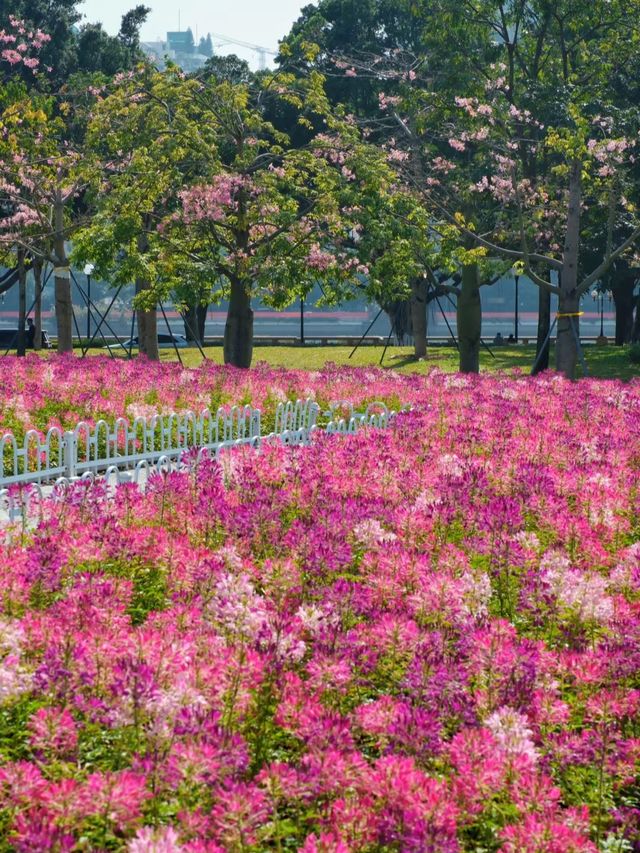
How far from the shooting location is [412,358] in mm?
35281

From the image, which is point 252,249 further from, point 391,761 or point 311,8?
point 311,8

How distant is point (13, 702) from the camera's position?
4020 mm

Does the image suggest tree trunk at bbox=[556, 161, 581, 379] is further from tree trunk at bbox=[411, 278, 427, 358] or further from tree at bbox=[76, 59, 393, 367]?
tree trunk at bbox=[411, 278, 427, 358]

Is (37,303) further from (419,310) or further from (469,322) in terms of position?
(469,322)

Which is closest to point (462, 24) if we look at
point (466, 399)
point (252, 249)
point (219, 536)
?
point (252, 249)

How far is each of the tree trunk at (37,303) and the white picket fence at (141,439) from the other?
894 inches

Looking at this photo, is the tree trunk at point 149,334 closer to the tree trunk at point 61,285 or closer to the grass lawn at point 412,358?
the grass lawn at point 412,358

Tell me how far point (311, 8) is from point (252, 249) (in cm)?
2539

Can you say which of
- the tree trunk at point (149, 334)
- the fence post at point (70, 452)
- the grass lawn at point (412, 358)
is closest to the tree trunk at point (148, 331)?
the tree trunk at point (149, 334)

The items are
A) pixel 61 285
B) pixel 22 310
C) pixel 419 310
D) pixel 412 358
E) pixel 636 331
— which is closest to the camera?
pixel 61 285

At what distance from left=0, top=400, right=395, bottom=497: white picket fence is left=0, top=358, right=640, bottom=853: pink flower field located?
4.31 metres

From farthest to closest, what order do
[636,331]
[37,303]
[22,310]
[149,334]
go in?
[636,331], [37,303], [22,310], [149,334]

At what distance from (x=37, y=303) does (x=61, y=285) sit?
1285 cm

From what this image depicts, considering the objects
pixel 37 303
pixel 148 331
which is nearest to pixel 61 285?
pixel 148 331
